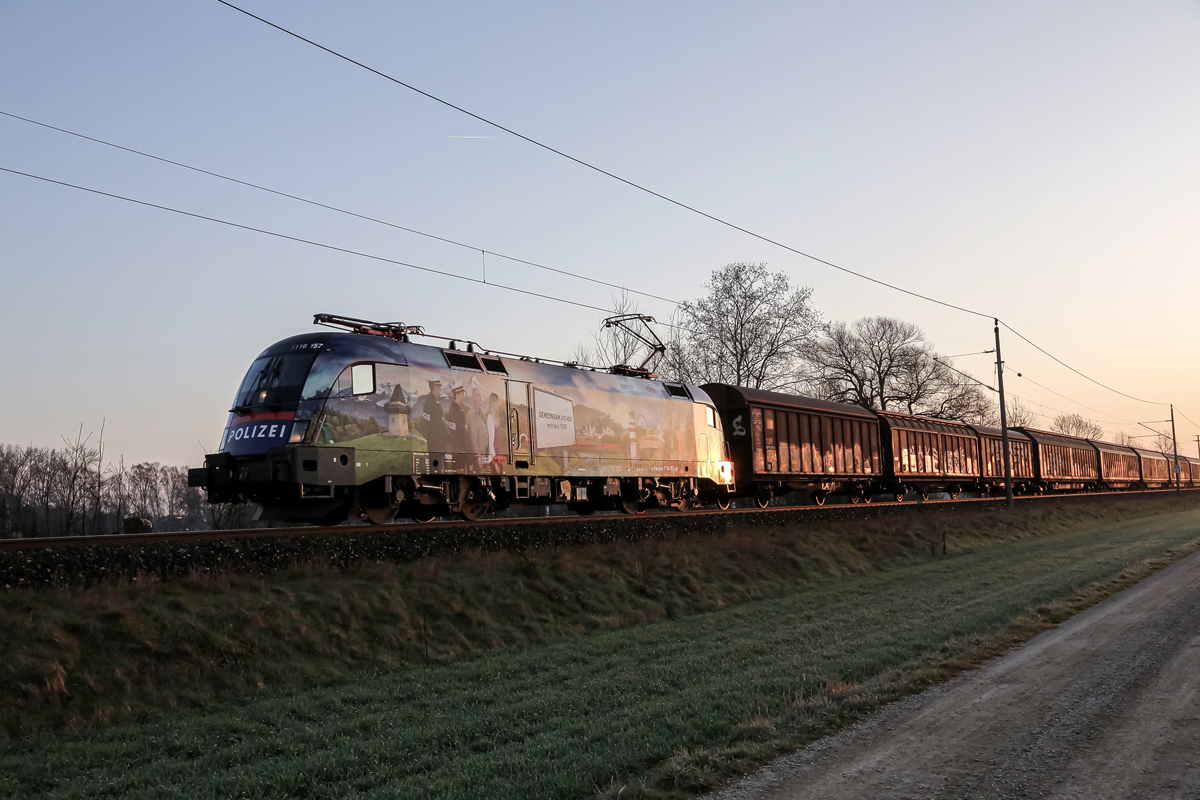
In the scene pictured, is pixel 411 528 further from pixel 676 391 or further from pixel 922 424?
pixel 922 424

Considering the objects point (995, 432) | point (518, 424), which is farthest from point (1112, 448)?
point (518, 424)

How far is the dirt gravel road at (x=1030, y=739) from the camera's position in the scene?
18.7ft

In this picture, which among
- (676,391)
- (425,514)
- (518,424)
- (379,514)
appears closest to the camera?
(379,514)

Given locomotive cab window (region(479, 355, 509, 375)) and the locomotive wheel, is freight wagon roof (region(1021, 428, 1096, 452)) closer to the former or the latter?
locomotive cab window (region(479, 355, 509, 375))

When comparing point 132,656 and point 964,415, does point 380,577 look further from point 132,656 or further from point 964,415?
point 964,415

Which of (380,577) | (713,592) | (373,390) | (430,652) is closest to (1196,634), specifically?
(713,592)

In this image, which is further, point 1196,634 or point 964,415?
point 964,415

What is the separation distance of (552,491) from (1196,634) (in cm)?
1226

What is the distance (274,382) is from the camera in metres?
14.7

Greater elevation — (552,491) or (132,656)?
(552,491)

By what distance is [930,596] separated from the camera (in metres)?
16.4

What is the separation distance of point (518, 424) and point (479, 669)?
7649mm

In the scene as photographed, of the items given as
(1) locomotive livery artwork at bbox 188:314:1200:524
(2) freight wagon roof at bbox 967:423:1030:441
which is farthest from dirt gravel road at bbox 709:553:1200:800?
(2) freight wagon roof at bbox 967:423:1030:441

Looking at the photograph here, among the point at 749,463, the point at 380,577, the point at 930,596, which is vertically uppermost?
the point at 749,463
